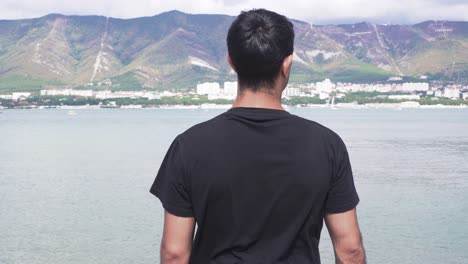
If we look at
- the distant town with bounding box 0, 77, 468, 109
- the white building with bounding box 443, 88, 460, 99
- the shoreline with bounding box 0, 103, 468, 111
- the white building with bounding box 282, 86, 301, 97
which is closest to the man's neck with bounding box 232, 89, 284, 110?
the distant town with bounding box 0, 77, 468, 109

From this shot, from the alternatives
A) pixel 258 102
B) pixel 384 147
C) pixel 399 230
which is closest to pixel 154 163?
pixel 384 147

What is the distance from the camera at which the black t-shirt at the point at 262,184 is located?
7.38 feet

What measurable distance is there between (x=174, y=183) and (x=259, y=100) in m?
0.35

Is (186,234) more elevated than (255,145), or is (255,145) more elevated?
(255,145)

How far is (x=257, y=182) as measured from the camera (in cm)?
226

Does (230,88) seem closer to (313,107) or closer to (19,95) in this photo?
(313,107)

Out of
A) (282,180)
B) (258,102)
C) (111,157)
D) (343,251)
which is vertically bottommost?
(111,157)

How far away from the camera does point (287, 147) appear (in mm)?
2268

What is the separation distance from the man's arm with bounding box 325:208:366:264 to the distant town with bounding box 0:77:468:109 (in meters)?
150

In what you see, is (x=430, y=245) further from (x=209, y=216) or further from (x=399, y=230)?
(x=209, y=216)

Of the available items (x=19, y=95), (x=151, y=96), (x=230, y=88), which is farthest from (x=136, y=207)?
(x=230, y=88)

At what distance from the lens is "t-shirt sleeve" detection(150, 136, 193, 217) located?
2225mm

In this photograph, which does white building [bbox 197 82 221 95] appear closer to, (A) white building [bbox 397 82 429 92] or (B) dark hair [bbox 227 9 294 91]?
(A) white building [bbox 397 82 429 92]

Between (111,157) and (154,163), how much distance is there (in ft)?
19.2
